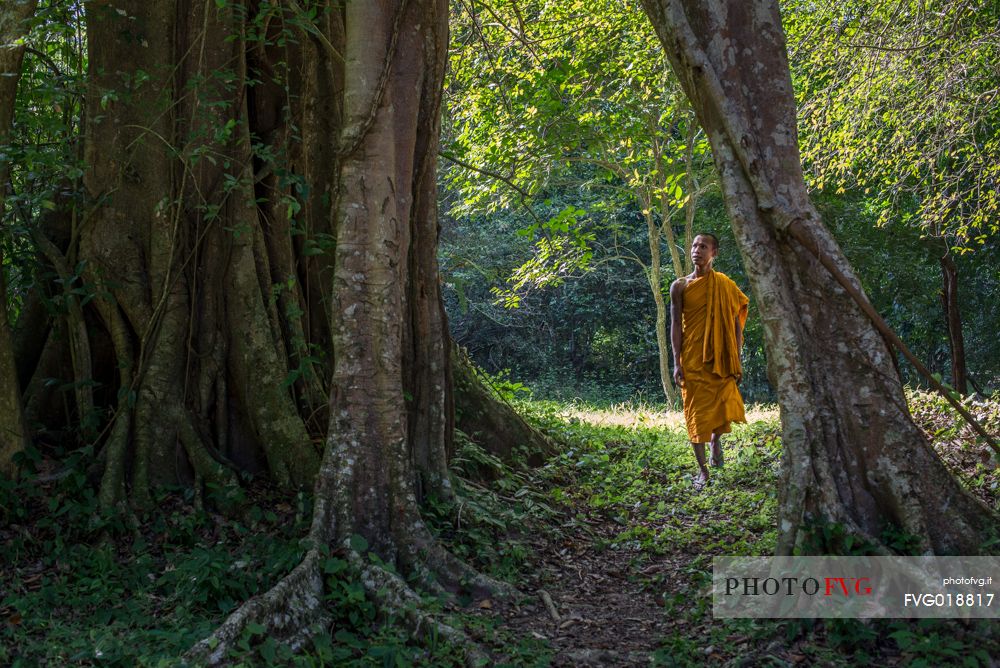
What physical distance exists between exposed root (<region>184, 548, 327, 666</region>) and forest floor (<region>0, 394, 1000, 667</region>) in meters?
0.07

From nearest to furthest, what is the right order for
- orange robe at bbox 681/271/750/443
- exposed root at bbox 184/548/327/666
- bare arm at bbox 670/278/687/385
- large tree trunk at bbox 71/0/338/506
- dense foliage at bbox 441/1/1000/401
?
exposed root at bbox 184/548/327/666
large tree trunk at bbox 71/0/338/506
orange robe at bbox 681/271/750/443
bare arm at bbox 670/278/687/385
dense foliage at bbox 441/1/1000/401

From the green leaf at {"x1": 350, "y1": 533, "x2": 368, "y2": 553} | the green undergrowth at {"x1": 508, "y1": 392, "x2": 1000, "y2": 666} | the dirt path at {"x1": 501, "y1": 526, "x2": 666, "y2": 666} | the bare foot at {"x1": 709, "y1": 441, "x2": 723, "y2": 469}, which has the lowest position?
the dirt path at {"x1": 501, "y1": 526, "x2": 666, "y2": 666}

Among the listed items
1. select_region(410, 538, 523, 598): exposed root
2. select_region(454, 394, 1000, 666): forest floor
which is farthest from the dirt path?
select_region(410, 538, 523, 598): exposed root

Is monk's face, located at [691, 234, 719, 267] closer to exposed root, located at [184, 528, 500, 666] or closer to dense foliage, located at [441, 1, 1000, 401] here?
dense foliage, located at [441, 1, 1000, 401]

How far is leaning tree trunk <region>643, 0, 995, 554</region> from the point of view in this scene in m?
4.23

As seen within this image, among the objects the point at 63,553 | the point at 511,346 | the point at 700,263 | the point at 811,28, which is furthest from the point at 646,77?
the point at 511,346

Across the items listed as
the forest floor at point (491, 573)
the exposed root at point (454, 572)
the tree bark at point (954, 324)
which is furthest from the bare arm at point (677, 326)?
the tree bark at point (954, 324)

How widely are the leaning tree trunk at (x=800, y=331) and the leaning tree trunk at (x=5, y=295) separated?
11.4 ft

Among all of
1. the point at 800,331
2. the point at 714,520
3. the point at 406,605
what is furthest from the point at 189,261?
the point at 714,520

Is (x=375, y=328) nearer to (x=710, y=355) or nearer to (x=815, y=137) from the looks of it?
(x=710, y=355)

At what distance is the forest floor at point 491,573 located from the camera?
3.66m

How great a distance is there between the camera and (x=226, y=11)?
562 cm

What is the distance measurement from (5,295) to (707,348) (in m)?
5.33

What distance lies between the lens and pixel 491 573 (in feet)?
16.1
